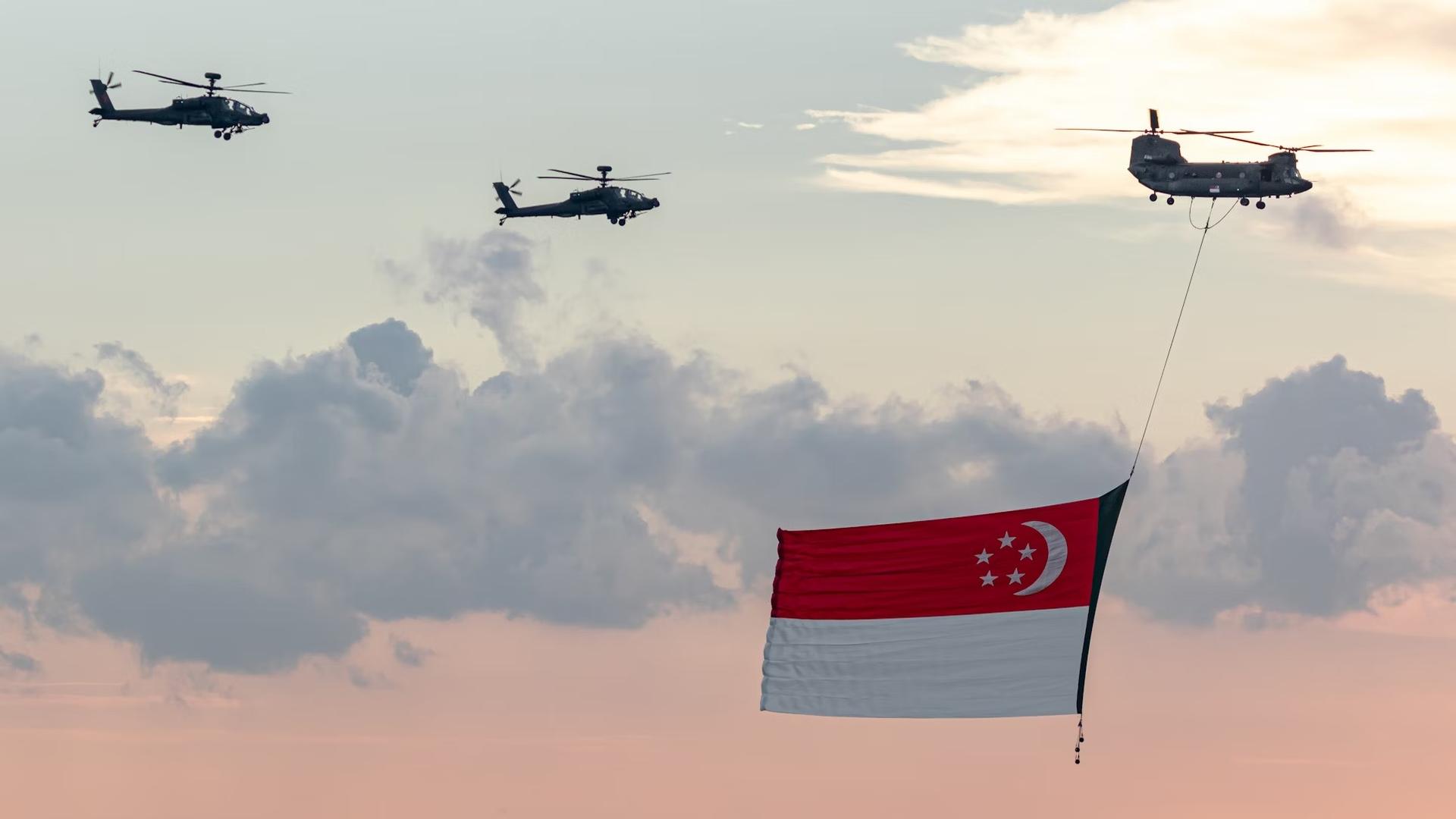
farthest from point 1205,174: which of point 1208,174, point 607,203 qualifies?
point 607,203

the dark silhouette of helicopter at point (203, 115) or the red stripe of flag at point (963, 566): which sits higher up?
the dark silhouette of helicopter at point (203, 115)

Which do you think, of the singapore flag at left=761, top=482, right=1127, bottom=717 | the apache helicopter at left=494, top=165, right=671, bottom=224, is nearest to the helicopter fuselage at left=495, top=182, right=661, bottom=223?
the apache helicopter at left=494, top=165, right=671, bottom=224

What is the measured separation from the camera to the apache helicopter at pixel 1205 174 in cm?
13550

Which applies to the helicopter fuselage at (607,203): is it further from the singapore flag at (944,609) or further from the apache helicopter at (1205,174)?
the singapore flag at (944,609)

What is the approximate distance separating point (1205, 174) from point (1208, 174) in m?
0.21

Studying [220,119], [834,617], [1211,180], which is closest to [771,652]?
[834,617]

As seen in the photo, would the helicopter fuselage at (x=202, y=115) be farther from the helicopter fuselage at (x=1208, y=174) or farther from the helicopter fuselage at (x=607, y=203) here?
the helicopter fuselage at (x=1208, y=174)

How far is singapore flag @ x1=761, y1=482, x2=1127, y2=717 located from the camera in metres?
79.3

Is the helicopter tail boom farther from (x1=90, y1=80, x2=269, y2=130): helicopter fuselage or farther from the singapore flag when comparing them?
the singapore flag

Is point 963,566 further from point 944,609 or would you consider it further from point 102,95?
point 102,95

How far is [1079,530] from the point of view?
80062mm

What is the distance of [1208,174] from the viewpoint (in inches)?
5404

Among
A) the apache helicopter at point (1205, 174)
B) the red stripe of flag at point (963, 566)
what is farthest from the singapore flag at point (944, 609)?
the apache helicopter at point (1205, 174)

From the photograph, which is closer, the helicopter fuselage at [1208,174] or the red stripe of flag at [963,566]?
the red stripe of flag at [963,566]
